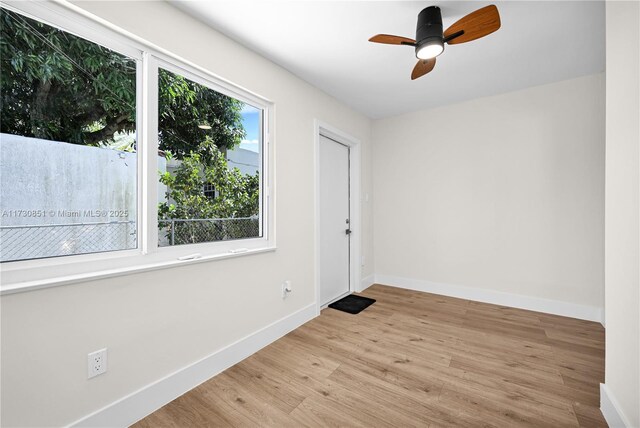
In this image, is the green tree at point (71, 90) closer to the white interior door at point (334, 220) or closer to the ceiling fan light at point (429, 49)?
the ceiling fan light at point (429, 49)

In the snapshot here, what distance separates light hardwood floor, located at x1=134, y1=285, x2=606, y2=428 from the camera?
1566 millimetres

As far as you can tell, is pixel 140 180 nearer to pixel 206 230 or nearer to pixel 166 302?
pixel 206 230

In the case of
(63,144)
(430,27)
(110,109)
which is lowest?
(63,144)

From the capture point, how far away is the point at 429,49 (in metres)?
1.79

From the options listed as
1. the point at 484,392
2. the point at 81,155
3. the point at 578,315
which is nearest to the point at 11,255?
the point at 81,155

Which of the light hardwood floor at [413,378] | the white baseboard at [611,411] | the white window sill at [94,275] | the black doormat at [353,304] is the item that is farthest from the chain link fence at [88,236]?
the white baseboard at [611,411]

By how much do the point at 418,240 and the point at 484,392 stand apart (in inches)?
91.8

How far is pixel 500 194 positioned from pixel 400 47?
2230mm

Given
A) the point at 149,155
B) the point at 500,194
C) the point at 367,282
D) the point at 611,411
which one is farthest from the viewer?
the point at 367,282

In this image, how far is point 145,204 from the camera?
1679mm

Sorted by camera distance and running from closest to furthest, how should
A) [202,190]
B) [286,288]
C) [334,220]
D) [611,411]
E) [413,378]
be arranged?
1. [611,411]
2. [413,378]
3. [202,190]
4. [286,288]
5. [334,220]

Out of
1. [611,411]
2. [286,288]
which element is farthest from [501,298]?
[286,288]

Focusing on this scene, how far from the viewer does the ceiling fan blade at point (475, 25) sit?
154cm

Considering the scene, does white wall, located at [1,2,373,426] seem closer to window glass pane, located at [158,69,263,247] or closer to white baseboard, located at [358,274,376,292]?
window glass pane, located at [158,69,263,247]
